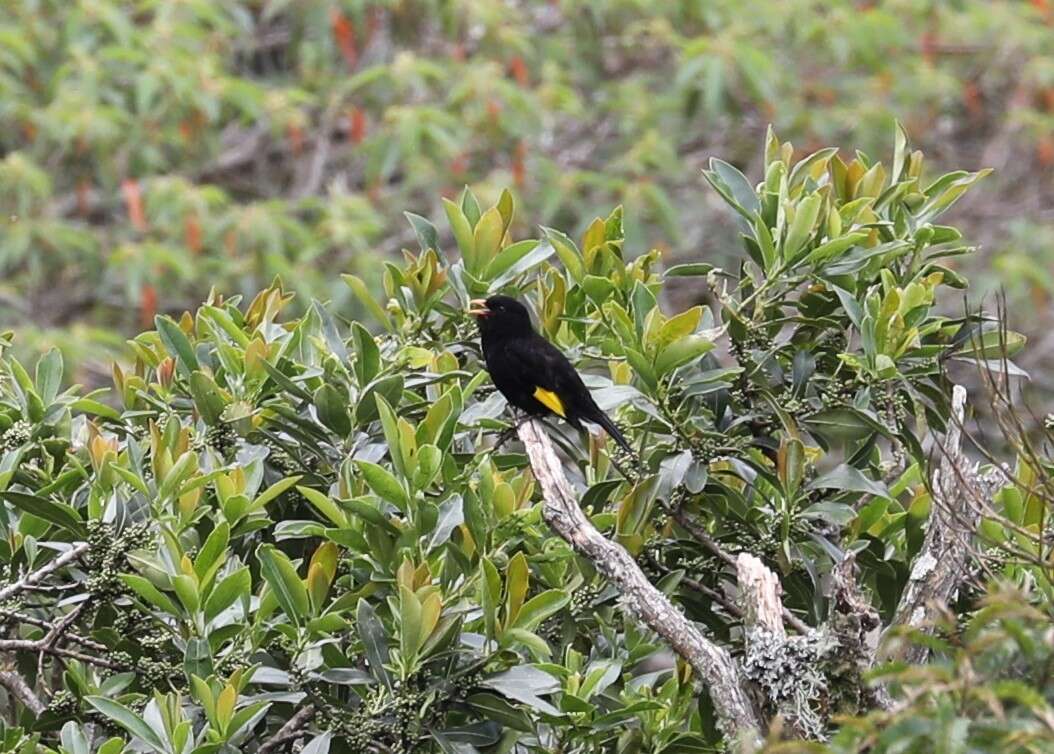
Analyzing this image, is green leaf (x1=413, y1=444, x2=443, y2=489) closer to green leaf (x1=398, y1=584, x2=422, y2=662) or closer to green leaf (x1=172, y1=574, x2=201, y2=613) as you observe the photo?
green leaf (x1=398, y1=584, x2=422, y2=662)

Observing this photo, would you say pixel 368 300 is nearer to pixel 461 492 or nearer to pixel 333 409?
pixel 333 409

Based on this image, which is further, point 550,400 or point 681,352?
point 550,400

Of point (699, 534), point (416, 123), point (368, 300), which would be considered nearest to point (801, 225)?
point (699, 534)

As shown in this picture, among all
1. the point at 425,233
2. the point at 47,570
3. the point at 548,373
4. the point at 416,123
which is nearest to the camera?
the point at 47,570

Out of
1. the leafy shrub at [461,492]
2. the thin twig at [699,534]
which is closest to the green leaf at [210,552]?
the leafy shrub at [461,492]

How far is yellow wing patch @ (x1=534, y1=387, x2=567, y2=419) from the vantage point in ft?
14.1

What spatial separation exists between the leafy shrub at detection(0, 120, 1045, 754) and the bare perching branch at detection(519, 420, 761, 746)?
0.35ft

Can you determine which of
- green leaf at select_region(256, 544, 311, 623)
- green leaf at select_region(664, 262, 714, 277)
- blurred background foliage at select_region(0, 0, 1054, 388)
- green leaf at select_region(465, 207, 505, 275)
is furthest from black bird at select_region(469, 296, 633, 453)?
blurred background foliage at select_region(0, 0, 1054, 388)

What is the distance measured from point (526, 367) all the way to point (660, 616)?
1481 mm

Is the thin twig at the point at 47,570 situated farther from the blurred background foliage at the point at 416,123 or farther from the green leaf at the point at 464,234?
the blurred background foliage at the point at 416,123

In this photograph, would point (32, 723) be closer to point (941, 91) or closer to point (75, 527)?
point (75, 527)

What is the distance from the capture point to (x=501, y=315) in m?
4.40

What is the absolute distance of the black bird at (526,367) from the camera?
4164 millimetres

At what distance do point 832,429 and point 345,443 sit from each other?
1030 mm
